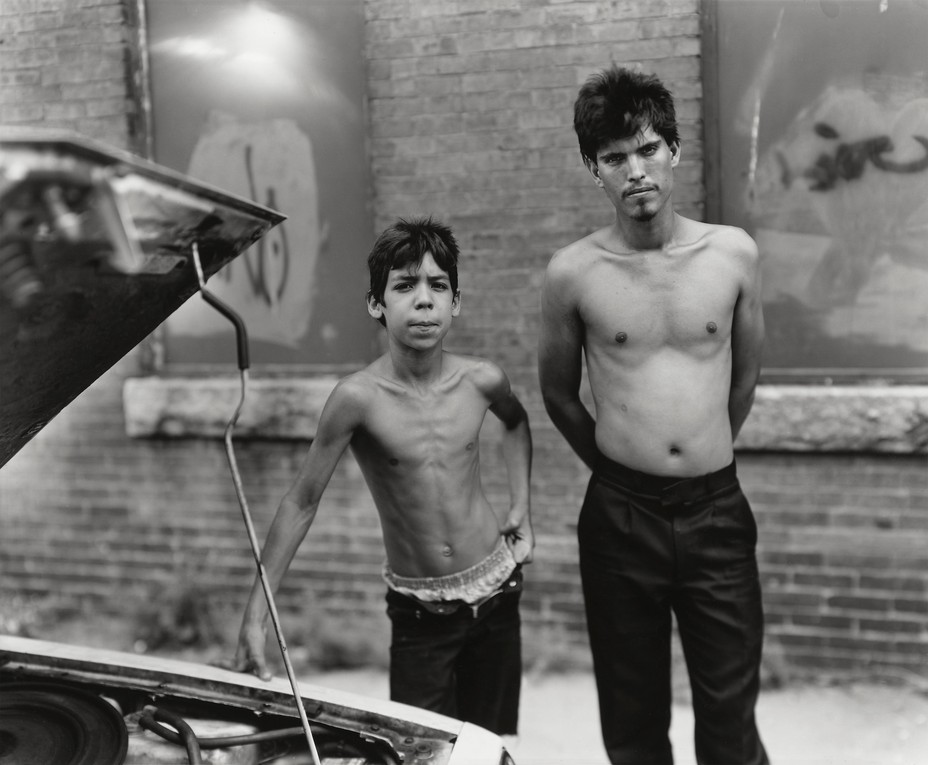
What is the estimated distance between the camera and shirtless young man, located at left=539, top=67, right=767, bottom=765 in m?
2.81

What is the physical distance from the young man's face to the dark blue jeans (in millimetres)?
1158

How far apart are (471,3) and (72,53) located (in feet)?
6.72

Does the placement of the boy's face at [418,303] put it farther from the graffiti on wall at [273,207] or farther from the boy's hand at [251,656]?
the graffiti on wall at [273,207]

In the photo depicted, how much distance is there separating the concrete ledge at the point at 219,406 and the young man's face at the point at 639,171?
2093 millimetres

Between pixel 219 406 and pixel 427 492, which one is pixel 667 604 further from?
pixel 219 406

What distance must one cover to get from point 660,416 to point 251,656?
134cm

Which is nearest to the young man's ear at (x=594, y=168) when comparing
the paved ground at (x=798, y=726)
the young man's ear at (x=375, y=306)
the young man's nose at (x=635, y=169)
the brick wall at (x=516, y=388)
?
the young man's nose at (x=635, y=169)

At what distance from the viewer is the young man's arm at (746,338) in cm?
288

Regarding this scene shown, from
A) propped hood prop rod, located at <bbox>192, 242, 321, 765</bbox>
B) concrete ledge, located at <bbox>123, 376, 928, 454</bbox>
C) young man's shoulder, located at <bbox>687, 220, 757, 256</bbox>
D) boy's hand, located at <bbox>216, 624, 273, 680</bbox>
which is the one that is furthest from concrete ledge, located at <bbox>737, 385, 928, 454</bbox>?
propped hood prop rod, located at <bbox>192, 242, 321, 765</bbox>

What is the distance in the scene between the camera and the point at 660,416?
2.83 metres

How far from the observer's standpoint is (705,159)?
13.4 ft

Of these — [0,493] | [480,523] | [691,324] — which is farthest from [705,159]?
[0,493]

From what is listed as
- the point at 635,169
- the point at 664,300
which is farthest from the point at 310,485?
the point at 635,169

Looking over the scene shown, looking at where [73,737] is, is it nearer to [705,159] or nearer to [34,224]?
[34,224]
